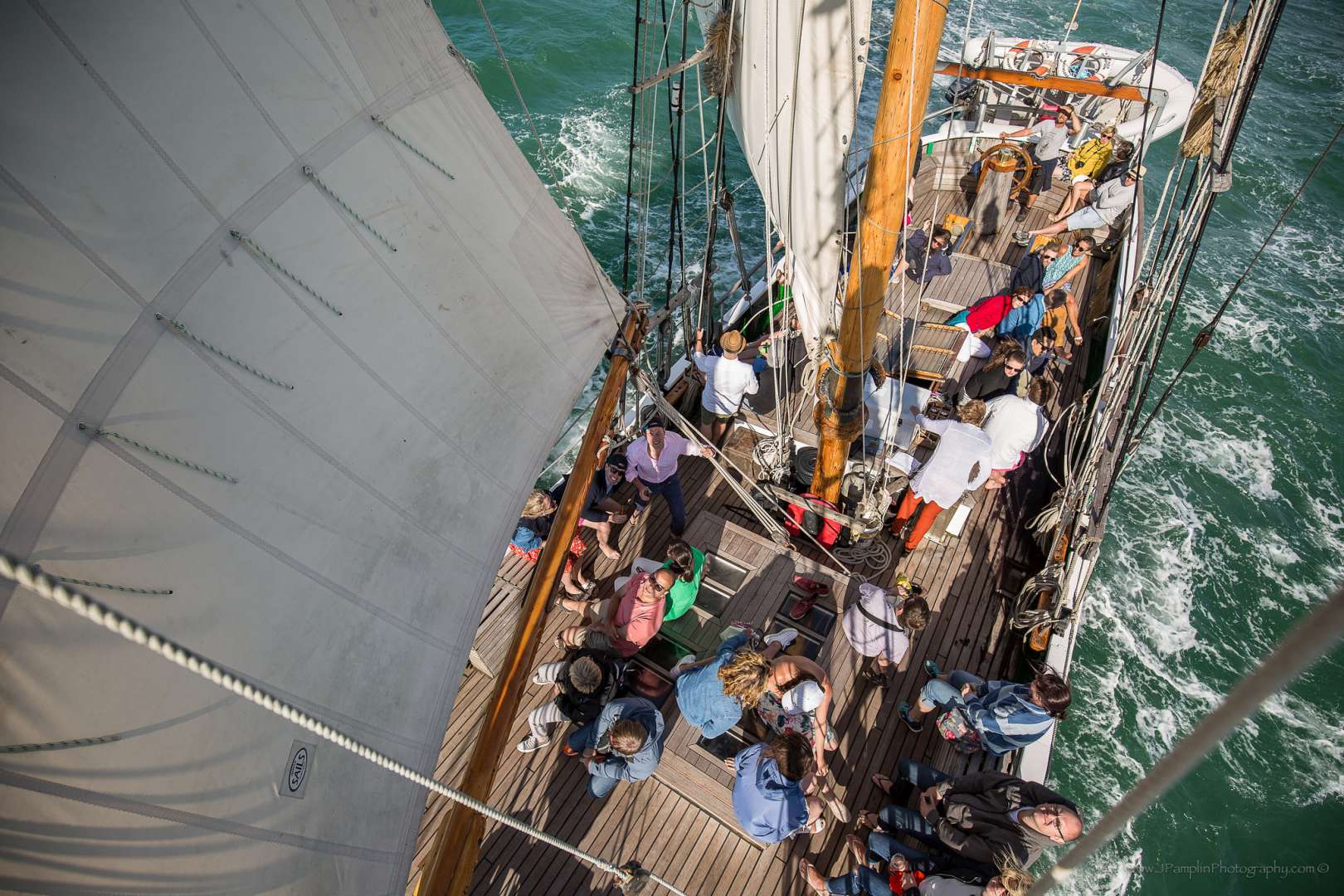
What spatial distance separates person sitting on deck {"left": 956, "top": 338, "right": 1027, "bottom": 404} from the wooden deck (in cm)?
101

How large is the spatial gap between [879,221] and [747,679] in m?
2.44

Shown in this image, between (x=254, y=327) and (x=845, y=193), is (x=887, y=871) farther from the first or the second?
(x=254, y=327)

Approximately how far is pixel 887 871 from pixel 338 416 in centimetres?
364

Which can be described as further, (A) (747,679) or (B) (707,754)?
(B) (707,754)

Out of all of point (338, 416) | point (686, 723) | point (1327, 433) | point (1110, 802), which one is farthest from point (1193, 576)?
point (338, 416)

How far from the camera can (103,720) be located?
1.75 metres

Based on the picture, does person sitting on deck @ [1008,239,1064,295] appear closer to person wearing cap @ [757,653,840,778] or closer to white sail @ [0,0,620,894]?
person wearing cap @ [757,653,840,778]

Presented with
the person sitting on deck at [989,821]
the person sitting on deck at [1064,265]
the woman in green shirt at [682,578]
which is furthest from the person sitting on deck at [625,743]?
the person sitting on deck at [1064,265]

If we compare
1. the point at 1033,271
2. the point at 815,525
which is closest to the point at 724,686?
the point at 815,525

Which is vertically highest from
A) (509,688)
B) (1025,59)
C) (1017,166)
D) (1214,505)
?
(1025,59)

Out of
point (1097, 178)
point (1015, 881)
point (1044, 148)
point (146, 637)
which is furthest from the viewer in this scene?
point (1044, 148)

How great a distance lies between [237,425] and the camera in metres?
2.27

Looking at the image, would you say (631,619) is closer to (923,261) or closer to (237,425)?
(237,425)

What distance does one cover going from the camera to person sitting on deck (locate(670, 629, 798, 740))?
3.37m
